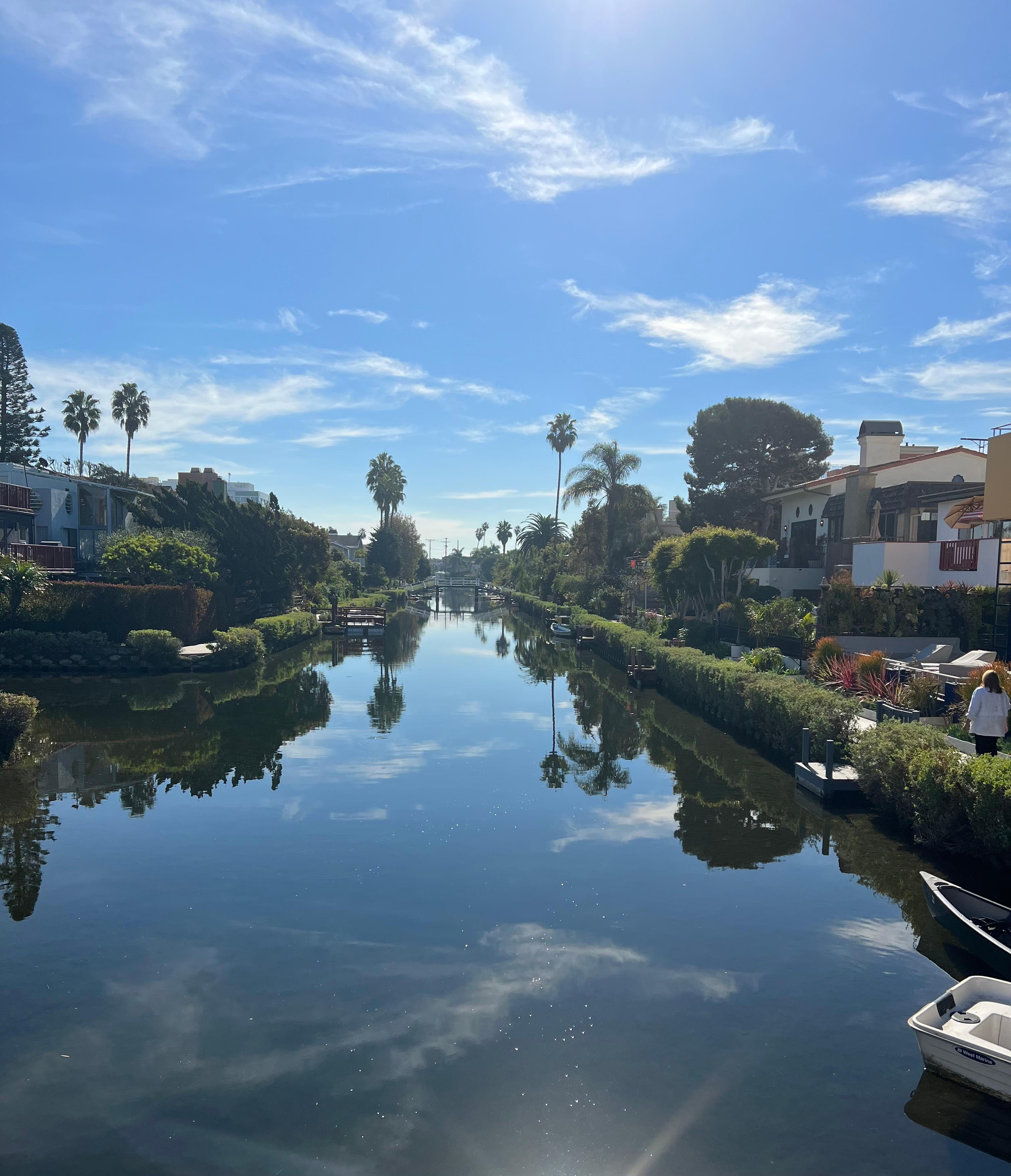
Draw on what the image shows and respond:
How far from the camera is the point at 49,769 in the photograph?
64.7 feet

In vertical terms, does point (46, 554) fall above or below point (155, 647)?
above

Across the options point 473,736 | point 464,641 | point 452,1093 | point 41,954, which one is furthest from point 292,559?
point 452,1093

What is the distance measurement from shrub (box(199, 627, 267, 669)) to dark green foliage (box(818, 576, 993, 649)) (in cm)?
2568

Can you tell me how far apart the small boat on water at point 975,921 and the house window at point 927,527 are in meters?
28.6

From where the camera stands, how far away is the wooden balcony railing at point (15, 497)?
141 feet

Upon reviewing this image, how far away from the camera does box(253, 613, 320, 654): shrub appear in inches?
1802

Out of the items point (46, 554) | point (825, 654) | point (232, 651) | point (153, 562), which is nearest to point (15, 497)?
point (46, 554)

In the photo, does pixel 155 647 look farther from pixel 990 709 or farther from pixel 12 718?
pixel 990 709

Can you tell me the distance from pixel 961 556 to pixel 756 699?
40.4ft

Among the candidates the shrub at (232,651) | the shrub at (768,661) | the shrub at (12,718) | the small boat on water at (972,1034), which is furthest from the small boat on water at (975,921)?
the shrub at (232,651)

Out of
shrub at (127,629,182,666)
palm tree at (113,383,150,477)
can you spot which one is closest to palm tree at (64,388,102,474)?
palm tree at (113,383,150,477)

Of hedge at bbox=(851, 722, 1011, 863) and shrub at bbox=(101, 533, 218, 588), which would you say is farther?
shrub at bbox=(101, 533, 218, 588)

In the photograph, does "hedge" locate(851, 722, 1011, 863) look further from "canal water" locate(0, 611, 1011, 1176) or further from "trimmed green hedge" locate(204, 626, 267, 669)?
"trimmed green hedge" locate(204, 626, 267, 669)

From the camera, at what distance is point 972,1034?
7.64m
